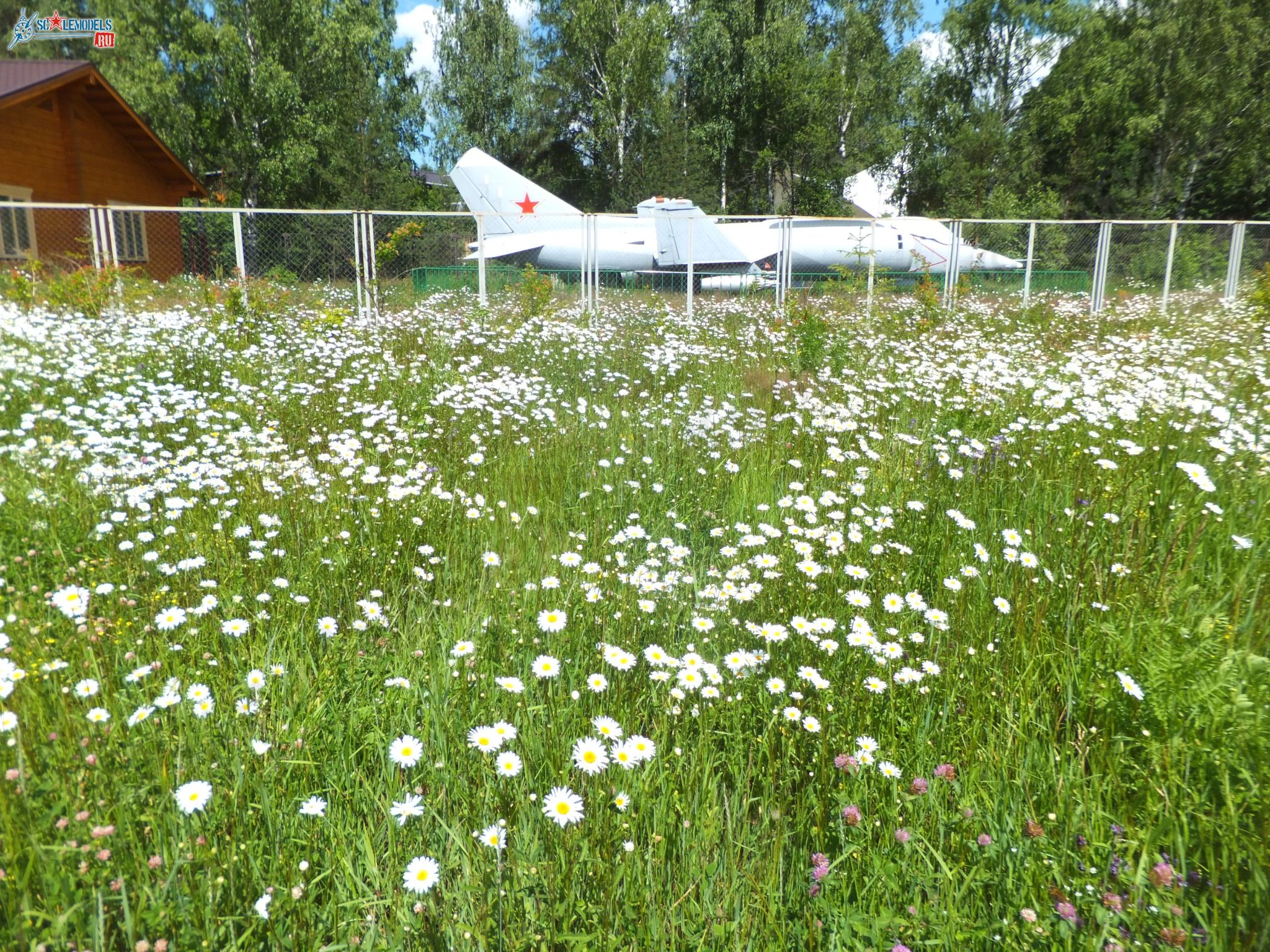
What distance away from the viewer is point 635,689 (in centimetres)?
235

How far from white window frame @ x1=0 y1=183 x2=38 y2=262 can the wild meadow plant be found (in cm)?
1692

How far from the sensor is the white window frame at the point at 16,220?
17.6m

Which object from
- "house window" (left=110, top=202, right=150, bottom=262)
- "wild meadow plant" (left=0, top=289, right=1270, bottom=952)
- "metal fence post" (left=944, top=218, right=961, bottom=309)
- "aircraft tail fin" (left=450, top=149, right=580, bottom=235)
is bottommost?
"wild meadow plant" (left=0, top=289, right=1270, bottom=952)

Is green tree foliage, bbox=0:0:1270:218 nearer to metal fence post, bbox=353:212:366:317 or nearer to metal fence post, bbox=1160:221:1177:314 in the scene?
metal fence post, bbox=1160:221:1177:314

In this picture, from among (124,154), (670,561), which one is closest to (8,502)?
(670,561)

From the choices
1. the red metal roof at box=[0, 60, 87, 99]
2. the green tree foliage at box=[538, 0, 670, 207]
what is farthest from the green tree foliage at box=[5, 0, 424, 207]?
the red metal roof at box=[0, 60, 87, 99]

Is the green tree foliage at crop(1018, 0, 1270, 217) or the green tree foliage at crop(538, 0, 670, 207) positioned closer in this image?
the green tree foliage at crop(1018, 0, 1270, 217)

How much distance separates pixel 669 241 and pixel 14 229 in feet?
52.8

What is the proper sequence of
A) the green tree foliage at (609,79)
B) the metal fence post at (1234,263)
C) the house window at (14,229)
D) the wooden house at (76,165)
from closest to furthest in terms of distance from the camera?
the metal fence post at (1234,263)
the house window at (14,229)
the wooden house at (76,165)
the green tree foliage at (609,79)

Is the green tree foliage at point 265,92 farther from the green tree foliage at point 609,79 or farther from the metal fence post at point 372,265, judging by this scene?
the metal fence post at point 372,265

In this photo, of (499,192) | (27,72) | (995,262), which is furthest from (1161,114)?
(27,72)

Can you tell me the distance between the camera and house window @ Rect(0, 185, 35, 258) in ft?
58.6

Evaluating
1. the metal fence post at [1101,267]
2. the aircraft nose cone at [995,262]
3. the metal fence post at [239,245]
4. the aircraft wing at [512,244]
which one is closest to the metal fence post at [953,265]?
the metal fence post at [1101,267]

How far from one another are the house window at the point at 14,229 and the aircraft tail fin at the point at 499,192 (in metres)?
11.5
